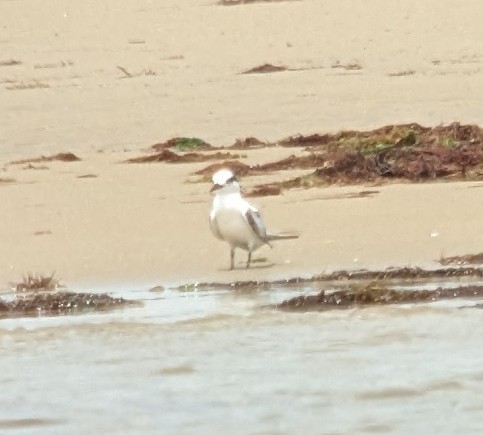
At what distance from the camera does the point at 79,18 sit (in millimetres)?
20391

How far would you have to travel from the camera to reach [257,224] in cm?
884

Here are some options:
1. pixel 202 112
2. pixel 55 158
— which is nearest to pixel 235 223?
pixel 55 158

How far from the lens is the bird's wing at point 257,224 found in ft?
29.0

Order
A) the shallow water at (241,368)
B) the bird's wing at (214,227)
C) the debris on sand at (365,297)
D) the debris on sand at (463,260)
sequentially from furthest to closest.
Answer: the bird's wing at (214,227), the debris on sand at (463,260), the debris on sand at (365,297), the shallow water at (241,368)

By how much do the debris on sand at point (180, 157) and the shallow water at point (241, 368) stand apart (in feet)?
13.2

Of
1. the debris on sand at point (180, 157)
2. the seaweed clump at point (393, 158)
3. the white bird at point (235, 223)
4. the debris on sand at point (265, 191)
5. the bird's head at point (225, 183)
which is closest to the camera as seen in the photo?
the white bird at point (235, 223)

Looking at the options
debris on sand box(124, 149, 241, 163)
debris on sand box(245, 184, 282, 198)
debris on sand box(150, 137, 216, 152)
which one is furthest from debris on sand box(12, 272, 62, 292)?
debris on sand box(150, 137, 216, 152)

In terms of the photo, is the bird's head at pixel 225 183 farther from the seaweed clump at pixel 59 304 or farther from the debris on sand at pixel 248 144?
the debris on sand at pixel 248 144

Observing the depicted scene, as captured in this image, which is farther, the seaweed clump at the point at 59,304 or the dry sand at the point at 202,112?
the dry sand at the point at 202,112

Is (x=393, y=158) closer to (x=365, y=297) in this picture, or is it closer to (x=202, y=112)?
(x=365, y=297)

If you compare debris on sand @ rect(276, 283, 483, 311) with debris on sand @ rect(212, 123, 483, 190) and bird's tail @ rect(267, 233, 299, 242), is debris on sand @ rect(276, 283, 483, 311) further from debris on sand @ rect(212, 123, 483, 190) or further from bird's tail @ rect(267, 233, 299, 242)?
debris on sand @ rect(212, 123, 483, 190)

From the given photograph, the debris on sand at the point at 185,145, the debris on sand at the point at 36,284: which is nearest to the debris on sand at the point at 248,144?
the debris on sand at the point at 185,145

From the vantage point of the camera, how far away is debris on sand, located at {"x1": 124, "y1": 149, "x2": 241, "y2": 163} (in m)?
12.2

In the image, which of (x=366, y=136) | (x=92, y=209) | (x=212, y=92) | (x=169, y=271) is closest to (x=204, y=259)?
(x=169, y=271)
